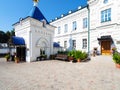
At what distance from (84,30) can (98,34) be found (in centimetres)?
332

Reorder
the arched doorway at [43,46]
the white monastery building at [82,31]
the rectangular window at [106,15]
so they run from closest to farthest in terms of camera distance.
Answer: the white monastery building at [82,31]
the rectangular window at [106,15]
the arched doorway at [43,46]

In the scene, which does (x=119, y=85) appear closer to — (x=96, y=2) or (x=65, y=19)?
(x=96, y=2)

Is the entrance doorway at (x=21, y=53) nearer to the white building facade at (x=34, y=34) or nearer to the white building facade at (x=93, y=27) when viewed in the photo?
the white building facade at (x=34, y=34)

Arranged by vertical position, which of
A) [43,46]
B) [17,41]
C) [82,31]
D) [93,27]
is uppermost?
[93,27]

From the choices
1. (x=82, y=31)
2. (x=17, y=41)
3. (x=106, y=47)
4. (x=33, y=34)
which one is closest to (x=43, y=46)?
(x=33, y=34)

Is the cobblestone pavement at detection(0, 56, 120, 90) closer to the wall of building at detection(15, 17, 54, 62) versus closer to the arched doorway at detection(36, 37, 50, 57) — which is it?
the wall of building at detection(15, 17, 54, 62)

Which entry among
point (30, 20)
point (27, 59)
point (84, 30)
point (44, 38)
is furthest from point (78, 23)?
point (27, 59)

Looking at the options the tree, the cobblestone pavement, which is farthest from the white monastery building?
the tree

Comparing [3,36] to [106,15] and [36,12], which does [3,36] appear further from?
[106,15]

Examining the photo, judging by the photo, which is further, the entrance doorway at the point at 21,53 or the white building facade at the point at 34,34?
the entrance doorway at the point at 21,53

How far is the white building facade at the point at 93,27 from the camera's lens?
18.1 metres

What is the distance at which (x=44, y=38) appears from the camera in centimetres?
2017

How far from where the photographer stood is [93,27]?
834 inches

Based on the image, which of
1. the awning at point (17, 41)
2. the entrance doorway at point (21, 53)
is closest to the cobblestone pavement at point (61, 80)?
the awning at point (17, 41)
